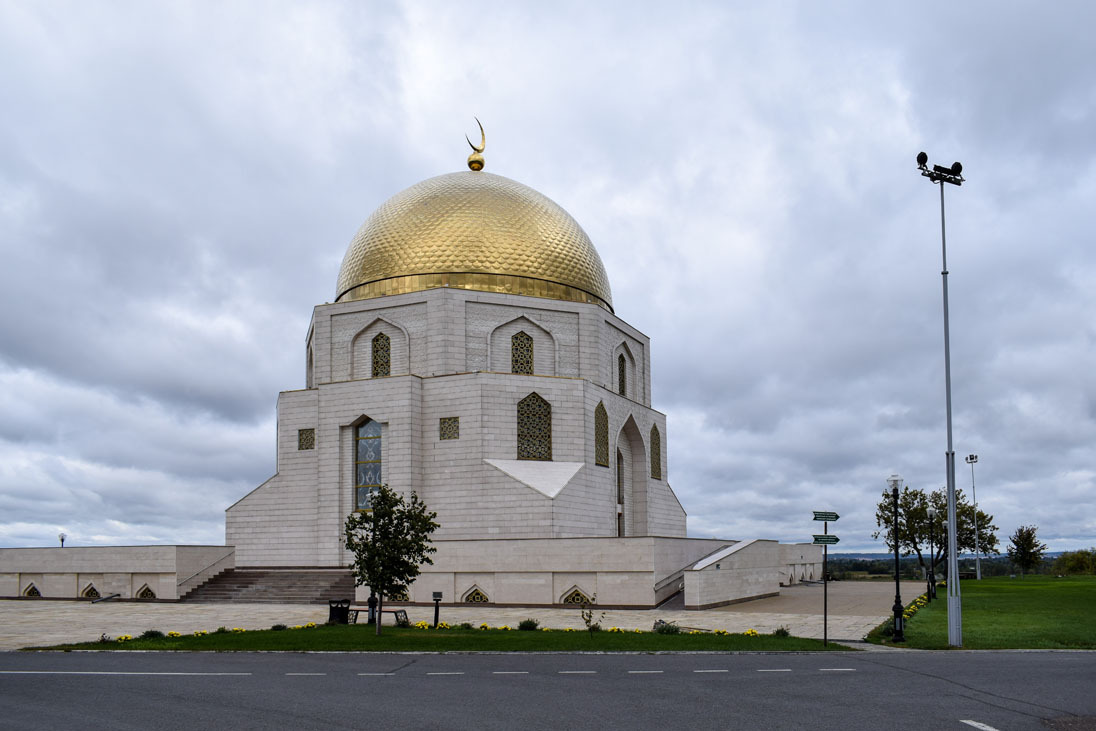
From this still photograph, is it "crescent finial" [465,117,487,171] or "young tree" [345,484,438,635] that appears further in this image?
"crescent finial" [465,117,487,171]

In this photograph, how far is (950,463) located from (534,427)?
61.2ft

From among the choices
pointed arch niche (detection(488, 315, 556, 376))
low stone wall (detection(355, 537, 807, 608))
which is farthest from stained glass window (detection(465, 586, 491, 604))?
pointed arch niche (detection(488, 315, 556, 376))

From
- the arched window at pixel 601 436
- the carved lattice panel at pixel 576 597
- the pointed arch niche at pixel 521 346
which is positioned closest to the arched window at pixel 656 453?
the arched window at pixel 601 436

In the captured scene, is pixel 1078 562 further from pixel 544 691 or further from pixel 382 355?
pixel 544 691

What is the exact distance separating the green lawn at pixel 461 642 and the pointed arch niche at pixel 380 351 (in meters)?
18.8

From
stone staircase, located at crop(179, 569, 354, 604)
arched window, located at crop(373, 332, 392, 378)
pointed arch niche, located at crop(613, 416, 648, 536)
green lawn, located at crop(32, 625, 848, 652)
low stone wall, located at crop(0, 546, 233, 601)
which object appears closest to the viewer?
green lawn, located at crop(32, 625, 848, 652)

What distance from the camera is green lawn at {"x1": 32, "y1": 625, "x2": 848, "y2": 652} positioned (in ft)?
51.2

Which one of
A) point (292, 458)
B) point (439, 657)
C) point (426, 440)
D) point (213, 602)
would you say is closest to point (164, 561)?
point (213, 602)

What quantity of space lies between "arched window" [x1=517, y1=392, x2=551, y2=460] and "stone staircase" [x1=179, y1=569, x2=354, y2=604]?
762 centimetres

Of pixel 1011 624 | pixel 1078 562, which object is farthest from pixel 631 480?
pixel 1078 562

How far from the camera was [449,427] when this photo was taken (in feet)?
112

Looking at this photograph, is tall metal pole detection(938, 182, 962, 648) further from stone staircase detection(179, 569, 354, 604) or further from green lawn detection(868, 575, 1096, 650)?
stone staircase detection(179, 569, 354, 604)

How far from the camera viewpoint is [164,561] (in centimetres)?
3142

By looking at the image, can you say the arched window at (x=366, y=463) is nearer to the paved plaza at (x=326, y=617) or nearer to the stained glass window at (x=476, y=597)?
the paved plaza at (x=326, y=617)
